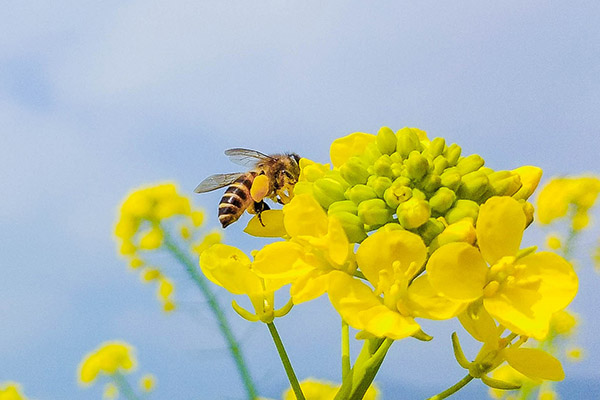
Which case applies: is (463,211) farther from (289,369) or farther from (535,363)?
(289,369)

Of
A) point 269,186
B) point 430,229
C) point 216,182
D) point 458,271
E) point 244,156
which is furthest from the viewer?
point 244,156

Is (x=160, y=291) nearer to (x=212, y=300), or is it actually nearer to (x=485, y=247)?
(x=212, y=300)

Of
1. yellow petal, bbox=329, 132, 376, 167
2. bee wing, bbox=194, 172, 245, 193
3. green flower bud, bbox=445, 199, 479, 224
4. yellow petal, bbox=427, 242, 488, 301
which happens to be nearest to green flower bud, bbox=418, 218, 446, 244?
green flower bud, bbox=445, 199, 479, 224

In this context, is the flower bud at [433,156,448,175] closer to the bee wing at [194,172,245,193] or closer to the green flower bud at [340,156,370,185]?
the green flower bud at [340,156,370,185]

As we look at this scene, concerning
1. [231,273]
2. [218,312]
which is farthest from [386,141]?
[218,312]

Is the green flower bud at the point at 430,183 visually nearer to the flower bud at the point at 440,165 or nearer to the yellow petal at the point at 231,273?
the flower bud at the point at 440,165
